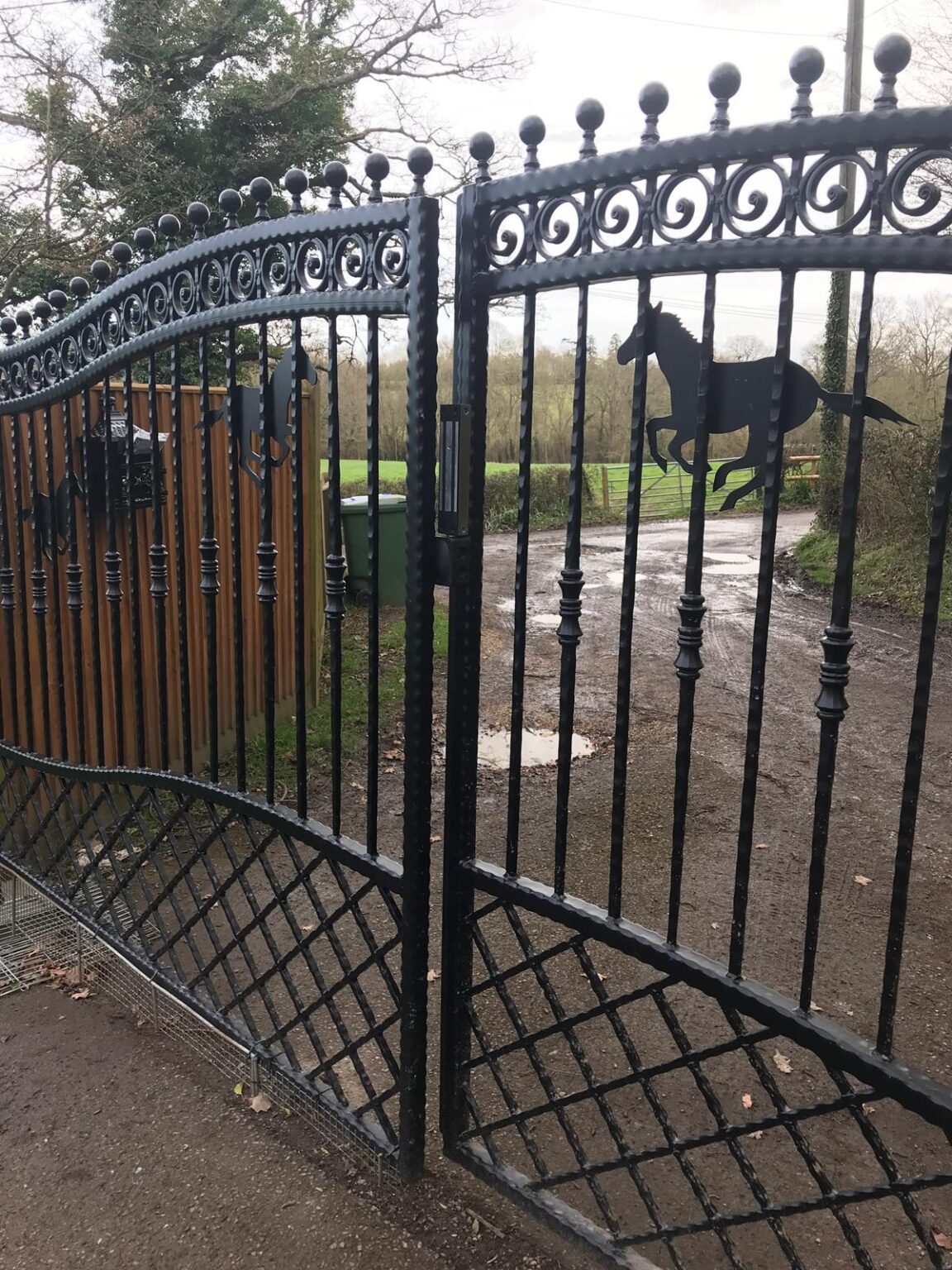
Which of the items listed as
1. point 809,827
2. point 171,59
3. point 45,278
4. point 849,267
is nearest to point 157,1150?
point 849,267

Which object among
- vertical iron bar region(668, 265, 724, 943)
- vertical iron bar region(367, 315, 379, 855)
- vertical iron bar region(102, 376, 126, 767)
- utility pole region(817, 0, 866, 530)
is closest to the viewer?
vertical iron bar region(668, 265, 724, 943)

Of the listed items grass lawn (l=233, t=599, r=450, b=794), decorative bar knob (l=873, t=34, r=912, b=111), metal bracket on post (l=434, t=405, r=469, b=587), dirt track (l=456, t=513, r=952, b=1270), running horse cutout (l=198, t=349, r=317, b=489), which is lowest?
dirt track (l=456, t=513, r=952, b=1270)

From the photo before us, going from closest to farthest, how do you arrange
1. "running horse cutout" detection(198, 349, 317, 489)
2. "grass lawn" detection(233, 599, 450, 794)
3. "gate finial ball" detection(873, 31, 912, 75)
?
"gate finial ball" detection(873, 31, 912, 75) → "running horse cutout" detection(198, 349, 317, 489) → "grass lawn" detection(233, 599, 450, 794)

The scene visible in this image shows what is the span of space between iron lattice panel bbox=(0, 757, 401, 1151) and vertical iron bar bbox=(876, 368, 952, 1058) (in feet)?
4.09

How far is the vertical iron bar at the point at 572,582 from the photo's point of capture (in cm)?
205

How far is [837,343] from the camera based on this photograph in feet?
54.4

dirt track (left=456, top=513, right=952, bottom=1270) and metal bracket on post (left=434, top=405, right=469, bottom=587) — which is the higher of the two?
metal bracket on post (left=434, top=405, right=469, bottom=587)

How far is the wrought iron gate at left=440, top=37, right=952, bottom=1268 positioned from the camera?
1.63m

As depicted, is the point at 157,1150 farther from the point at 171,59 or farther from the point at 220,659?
the point at 171,59

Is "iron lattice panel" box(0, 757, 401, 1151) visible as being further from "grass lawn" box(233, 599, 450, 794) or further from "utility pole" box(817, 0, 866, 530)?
"utility pole" box(817, 0, 866, 530)

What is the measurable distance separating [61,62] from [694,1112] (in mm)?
11604

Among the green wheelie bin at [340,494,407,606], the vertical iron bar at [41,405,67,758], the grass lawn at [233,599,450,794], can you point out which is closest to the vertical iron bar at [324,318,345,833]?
the vertical iron bar at [41,405,67,758]

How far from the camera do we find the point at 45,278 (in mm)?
10758

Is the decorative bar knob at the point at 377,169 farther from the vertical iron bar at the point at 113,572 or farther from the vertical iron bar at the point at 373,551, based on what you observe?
the vertical iron bar at the point at 113,572
